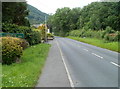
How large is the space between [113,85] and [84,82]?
→ 4.19ft

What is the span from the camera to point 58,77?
35.2ft

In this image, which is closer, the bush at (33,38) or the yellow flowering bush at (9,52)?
the yellow flowering bush at (9,52)

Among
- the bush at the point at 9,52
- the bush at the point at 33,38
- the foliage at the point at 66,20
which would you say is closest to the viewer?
the bush at the point at 9,52

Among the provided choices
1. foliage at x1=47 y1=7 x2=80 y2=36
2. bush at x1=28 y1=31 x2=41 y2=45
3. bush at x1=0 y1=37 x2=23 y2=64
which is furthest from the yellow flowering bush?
foliage at x1=47 y1=7 x2=80 y2=36

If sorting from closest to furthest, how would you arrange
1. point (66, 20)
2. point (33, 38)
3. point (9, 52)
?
point (9, 52), point (33, 38), point (66, 20)

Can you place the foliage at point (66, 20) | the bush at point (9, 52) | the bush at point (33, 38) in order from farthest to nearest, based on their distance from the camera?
the foliage at point (66, 20)
the bush at point (33, 38)
the bush at point (9, 52)

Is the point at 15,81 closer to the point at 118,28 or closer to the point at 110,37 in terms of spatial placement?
the point at 110,37

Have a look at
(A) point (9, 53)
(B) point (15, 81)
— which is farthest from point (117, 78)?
(A) point (9, 53)

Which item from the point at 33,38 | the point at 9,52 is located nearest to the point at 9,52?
the point at 9,52

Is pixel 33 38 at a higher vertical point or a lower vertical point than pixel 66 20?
lower

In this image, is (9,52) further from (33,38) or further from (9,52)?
(33,38)

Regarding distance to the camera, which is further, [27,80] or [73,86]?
[27,80]

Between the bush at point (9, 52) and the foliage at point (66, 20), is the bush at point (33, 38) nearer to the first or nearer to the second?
the bush at point (9, 52)

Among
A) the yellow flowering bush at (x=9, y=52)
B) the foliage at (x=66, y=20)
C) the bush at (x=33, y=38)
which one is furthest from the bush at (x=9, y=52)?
the foliage at (x=66, y=20)
